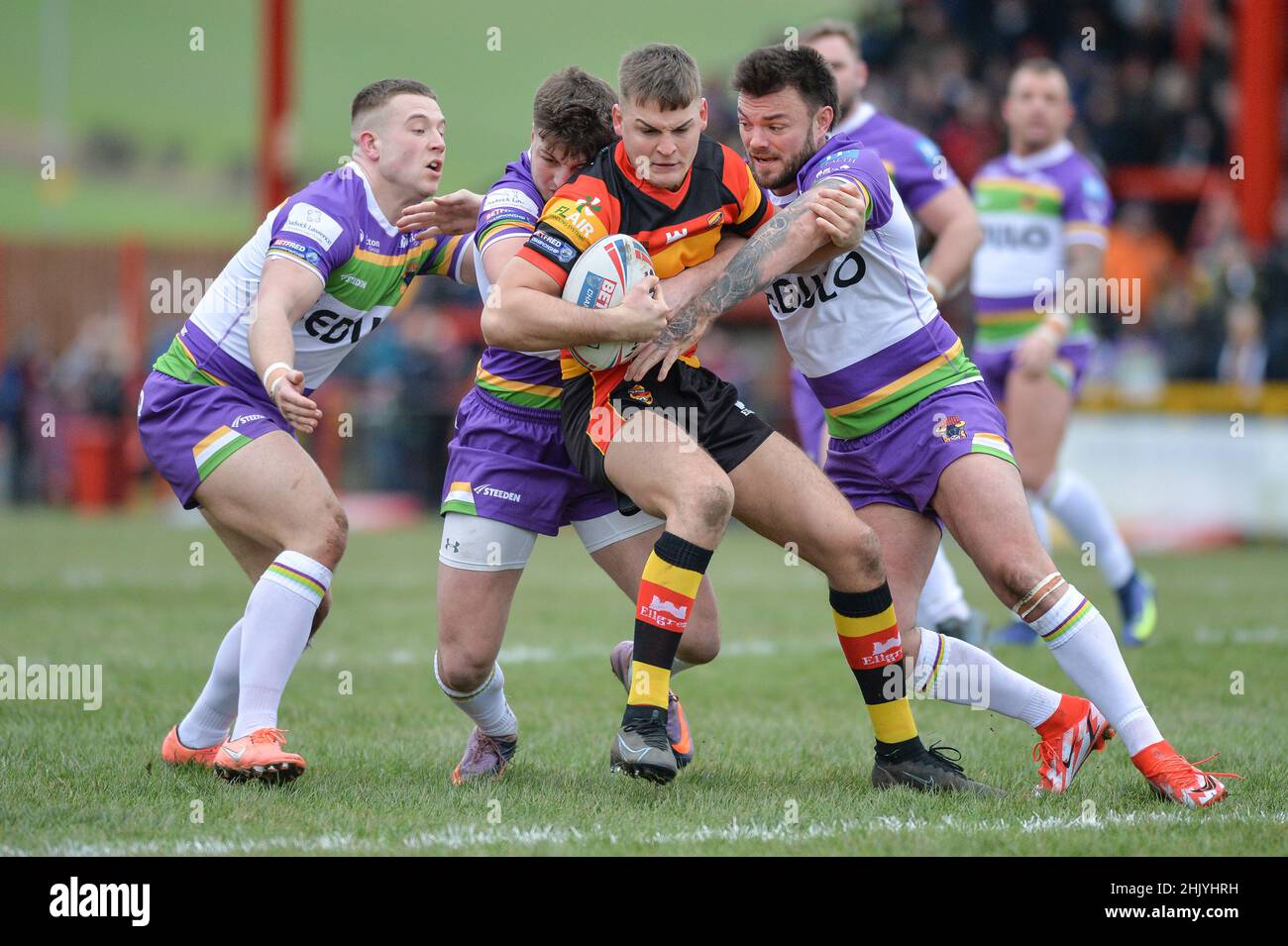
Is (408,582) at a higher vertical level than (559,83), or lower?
lower

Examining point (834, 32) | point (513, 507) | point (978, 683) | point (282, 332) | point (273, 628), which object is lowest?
point (978, 683)

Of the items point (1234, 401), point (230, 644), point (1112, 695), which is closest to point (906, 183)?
point (1112, 695)

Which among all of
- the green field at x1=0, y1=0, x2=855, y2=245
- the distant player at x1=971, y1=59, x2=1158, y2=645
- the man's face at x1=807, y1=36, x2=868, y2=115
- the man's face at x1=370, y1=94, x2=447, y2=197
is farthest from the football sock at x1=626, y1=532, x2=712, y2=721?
the green field at x1=0, y1=0, x2=855, y2=245

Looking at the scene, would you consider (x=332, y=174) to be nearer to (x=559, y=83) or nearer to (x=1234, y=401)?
(x=559, y=83)

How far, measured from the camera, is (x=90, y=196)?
39688mm

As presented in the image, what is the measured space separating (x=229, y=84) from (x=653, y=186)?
132ft

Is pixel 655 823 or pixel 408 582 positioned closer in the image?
pixel 655 823

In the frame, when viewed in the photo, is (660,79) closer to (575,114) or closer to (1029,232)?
(575,114)

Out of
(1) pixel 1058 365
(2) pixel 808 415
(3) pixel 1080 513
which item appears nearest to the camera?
(2) pixel 808 415

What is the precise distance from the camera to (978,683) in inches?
206

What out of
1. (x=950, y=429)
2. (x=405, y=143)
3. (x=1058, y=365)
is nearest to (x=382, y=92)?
(x=405, y=143)

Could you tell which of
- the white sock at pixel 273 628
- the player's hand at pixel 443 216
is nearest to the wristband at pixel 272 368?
the white sock at pixel 273 628

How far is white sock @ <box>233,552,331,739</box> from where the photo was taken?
5.15 metres
